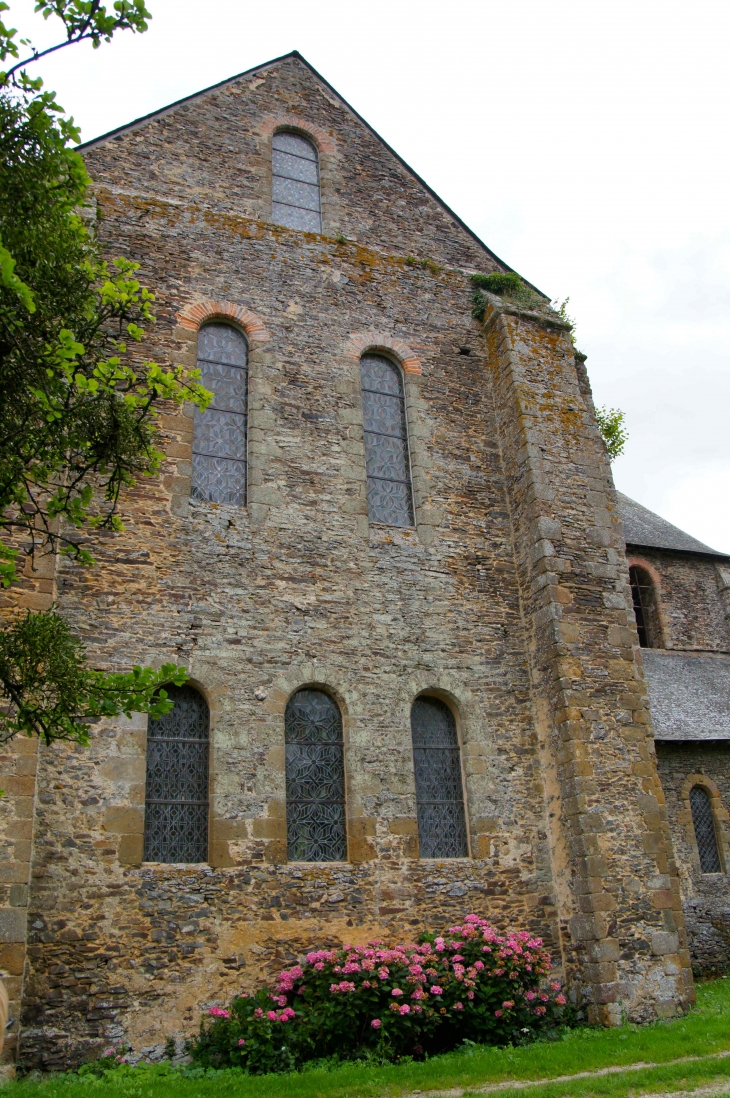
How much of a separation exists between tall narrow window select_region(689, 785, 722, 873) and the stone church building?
2.27 feet

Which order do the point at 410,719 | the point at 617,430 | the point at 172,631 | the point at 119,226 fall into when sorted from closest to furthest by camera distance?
the point at 172,631
the point at 410,719
the point at 119,226
the point at 617,430

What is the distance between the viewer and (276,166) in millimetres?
12539

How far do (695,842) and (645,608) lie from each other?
5358 millimetres

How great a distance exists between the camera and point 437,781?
9.68m

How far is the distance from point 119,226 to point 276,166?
2917mm

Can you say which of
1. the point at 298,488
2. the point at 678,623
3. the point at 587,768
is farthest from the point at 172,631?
the point at 678,623

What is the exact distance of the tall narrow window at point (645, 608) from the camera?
694 inches

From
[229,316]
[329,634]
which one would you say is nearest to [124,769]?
[329,634]

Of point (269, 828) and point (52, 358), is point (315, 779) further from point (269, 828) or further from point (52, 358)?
point (52, 358)

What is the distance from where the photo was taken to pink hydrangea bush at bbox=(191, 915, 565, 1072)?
7.46 metres

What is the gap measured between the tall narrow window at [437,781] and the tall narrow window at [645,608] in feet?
28.9

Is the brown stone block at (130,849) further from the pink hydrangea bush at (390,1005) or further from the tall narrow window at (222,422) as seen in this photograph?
the tall narrow window at (222,422)

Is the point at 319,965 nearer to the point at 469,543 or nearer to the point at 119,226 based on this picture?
the point at 469,543

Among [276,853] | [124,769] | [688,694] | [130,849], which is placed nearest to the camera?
[130,849]
